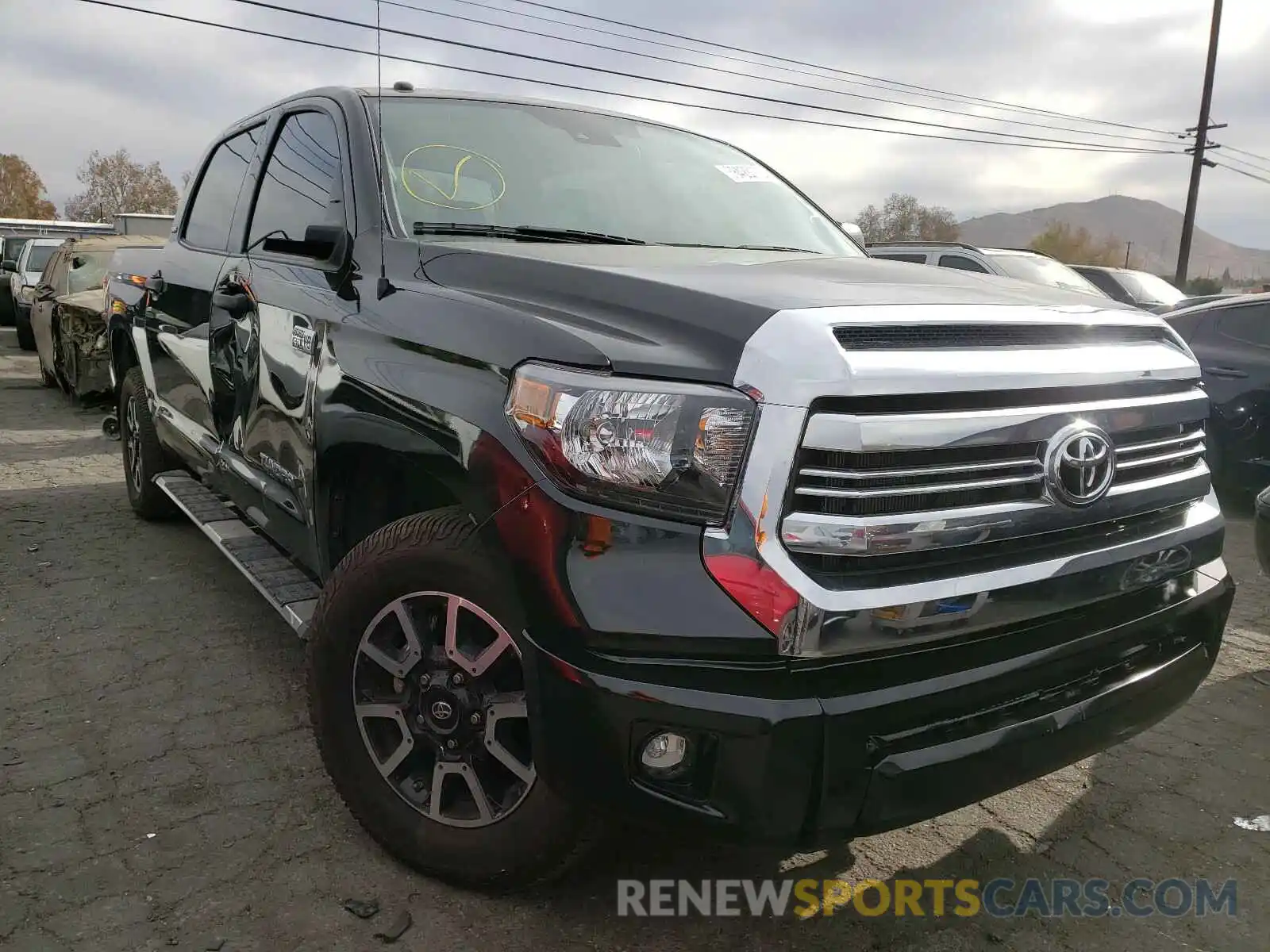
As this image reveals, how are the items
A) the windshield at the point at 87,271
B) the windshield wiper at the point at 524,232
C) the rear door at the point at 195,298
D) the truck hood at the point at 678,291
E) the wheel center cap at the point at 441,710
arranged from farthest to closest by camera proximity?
1. the windshield at the point at 87,271
2. the rear door at the point at 195,298
3. the windshield wiper at the point at 524,232
4. the wheel center cap at the point at 441,710
5. the truck hood at the point at 678,291

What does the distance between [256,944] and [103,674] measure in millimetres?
1784

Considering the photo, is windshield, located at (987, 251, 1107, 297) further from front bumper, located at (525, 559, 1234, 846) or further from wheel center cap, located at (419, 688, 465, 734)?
wheel center cap, located at (419, 688, 465, 734)

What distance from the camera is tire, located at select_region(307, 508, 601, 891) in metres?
2.05

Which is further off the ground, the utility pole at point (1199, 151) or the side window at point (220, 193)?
the utility pole at point (1199, 151)

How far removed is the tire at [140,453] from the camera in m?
5.04

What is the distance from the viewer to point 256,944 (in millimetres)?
2148

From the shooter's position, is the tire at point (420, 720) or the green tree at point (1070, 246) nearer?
the tire at point (420, 720)

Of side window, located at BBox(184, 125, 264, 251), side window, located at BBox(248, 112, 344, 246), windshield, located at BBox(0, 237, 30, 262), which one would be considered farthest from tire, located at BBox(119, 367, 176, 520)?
windshield, located at BBox(0, 237, 30, 262)

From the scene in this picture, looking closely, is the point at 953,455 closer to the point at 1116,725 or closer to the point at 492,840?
the point at 1116,725

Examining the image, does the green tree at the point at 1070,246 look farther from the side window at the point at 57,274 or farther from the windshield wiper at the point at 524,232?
the windshield wiper at the point at 524,232

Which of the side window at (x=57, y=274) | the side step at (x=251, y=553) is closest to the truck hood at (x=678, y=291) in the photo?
the side step at (x=251, y=553)

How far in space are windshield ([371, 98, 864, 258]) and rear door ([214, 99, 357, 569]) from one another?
0.76 ft

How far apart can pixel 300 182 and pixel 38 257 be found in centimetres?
1642

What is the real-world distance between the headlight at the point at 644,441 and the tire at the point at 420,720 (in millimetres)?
286
